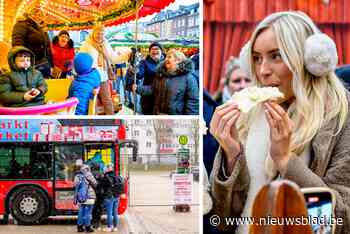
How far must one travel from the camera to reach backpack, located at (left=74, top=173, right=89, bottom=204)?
104 inches

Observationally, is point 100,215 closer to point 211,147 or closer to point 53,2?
point 211,147

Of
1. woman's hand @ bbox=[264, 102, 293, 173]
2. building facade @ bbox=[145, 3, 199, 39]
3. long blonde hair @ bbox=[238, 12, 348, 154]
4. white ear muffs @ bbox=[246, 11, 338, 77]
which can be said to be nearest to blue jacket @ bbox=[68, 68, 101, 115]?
building facade @ bbox=[145, 3, 199, 39]

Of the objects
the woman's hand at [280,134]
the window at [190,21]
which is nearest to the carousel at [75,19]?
the window at [190,21]

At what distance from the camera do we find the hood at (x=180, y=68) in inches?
105

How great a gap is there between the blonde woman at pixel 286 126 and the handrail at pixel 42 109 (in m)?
0.60

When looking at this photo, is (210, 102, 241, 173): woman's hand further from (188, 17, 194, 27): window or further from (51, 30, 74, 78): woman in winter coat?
(51, 30, 74, 78): woman in winter coat

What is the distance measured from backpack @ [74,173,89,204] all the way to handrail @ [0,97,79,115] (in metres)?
0.29

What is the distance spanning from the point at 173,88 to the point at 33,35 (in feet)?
2.05

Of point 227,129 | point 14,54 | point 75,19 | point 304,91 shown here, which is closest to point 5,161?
point 14,54

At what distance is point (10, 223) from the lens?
8.64 ft

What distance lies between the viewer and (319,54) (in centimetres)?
252

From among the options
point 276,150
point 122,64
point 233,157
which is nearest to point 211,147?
point 233,157

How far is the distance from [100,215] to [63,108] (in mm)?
482

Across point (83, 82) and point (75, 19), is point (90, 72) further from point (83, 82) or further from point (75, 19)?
point (75, 19)
